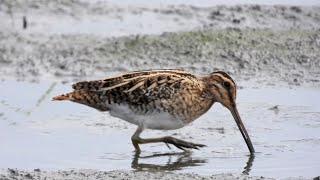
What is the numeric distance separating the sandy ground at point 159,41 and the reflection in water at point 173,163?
2109 mm

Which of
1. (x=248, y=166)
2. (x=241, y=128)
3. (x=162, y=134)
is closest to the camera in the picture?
(x=248, y=166)

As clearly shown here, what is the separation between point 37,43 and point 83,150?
11.2ft

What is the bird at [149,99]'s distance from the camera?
760cm

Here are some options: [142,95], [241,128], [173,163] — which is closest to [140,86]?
[142,95]

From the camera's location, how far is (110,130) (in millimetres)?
8109

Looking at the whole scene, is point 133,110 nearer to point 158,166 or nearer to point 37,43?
point 158,166

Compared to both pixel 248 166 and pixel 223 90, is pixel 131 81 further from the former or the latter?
pixel 248 166

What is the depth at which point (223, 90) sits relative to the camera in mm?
7883

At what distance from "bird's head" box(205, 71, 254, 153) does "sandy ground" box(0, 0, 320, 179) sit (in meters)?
1.53

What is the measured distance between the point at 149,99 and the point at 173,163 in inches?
24.0

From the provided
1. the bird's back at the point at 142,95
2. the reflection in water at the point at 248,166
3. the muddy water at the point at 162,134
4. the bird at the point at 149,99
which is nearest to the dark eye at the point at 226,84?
the bird at the point at 149,99

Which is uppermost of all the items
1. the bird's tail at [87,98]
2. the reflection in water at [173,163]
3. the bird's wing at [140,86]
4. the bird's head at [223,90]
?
the bird's head at [223,90]

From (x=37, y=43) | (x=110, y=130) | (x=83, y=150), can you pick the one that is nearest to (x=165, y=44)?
(x=37, y=43)

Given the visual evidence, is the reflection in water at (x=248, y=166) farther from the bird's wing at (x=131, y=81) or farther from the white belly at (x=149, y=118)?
the bird's wing at (x=131, y=81)
